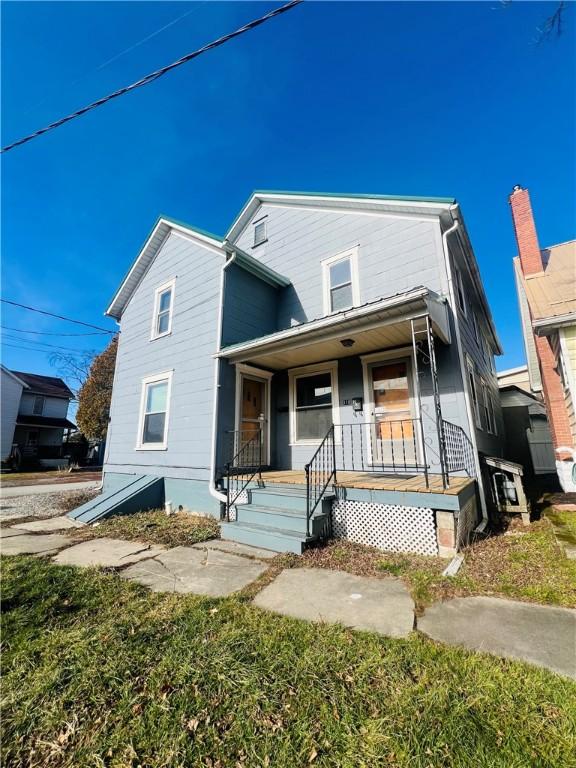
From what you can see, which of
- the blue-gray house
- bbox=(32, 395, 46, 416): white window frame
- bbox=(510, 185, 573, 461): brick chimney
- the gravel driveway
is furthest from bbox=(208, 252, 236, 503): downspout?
bbox=(32, 395, 46, 416): white window frame

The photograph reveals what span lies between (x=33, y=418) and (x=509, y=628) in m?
33.1

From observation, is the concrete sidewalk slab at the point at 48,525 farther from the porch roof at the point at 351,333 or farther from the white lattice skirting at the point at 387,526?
the white lattice skirting at the point at 387,526

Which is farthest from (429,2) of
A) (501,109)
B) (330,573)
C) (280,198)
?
(330,573)

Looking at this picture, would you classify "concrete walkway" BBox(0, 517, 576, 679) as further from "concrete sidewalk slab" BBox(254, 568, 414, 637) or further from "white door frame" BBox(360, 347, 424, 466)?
"white door frame" BBox(360, 347, 424, 466)

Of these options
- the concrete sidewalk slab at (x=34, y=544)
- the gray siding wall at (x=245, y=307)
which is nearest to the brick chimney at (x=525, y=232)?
the gray siding wall at (x=245, y=307)

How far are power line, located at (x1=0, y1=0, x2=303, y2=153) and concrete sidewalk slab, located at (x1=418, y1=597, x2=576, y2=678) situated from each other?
248 inches

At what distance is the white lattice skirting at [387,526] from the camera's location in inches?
175

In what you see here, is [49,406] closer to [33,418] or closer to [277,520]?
[33,418]

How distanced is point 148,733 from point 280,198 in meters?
11.0

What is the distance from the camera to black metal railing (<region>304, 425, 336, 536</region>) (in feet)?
15.1

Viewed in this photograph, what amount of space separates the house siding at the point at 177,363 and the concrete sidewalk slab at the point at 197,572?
2225 mm

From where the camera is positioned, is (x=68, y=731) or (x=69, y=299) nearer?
(x=68, y=731)

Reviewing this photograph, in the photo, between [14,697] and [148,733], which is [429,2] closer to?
[148,733]

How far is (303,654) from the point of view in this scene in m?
2.30
